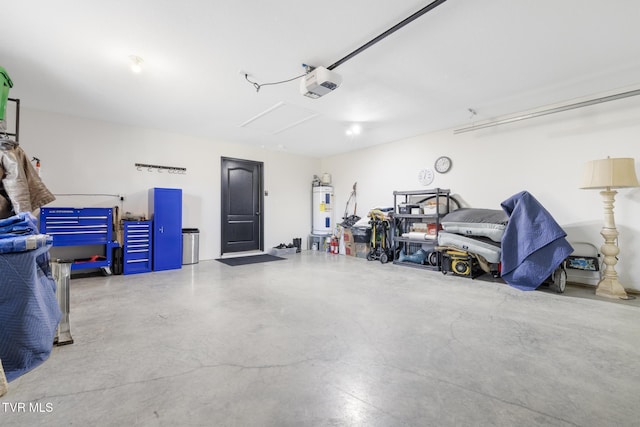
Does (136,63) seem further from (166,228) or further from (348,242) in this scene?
(348,242)

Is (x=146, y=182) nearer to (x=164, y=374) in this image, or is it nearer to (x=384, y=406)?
(x=164, y=374)

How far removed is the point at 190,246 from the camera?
17.9 ft

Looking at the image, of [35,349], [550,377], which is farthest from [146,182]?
[550,377]

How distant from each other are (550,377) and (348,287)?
234 cm

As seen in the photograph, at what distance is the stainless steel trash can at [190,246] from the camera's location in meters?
5.39

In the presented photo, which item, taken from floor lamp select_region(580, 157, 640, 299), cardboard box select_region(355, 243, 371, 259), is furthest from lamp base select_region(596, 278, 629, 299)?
cardboard box select_region(355, 243, 371, 259)

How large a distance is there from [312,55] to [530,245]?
11.9 ft

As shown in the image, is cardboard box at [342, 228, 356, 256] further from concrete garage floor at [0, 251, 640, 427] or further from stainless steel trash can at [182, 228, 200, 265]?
stainless steel trash can at [182, 228, 200, 265]

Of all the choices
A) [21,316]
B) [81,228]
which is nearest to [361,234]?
[81,228]

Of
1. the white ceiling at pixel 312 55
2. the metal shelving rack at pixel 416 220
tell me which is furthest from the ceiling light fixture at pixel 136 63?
the metal shelving rack at pixel 416 220

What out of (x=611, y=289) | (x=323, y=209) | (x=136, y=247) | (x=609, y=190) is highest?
(x=609, y=190)

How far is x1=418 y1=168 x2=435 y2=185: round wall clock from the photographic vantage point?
552cm

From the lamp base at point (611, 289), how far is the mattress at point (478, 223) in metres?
1.21

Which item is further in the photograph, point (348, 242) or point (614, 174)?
point (348, 242)
